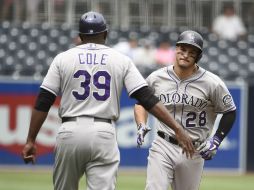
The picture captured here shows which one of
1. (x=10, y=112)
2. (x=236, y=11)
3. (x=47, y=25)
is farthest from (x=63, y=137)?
(x=236, y=11)

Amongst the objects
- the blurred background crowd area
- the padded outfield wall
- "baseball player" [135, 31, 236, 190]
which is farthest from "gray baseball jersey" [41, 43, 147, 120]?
the blurred background crowd area

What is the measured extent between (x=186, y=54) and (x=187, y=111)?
535mm

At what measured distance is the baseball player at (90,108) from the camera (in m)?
6.79

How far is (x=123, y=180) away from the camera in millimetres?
14828

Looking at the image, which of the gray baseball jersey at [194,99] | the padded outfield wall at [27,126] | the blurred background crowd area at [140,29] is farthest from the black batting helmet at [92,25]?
the blurred background crowd area at [140,29]

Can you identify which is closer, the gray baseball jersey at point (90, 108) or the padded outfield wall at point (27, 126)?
the gray baseball jersey at point (90, 108)

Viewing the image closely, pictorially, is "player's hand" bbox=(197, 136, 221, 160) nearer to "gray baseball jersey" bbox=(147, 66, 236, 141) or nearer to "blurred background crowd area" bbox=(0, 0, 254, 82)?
"gray baseball jersey" bbox=(147, 66, 236, 141)

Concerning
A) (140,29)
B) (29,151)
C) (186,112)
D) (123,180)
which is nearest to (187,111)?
(186,112)

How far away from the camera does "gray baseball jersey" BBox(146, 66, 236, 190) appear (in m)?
7.88

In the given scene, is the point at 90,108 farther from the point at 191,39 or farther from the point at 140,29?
the point at 140,29

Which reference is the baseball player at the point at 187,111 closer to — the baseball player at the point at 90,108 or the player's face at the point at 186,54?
the player's face at the point at 186,54

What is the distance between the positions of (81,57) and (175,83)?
1463mm

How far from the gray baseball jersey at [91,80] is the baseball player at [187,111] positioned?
3.36 ft

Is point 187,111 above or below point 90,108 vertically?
below
